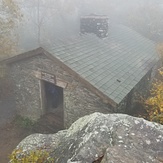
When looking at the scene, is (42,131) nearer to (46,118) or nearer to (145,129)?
(46,118)

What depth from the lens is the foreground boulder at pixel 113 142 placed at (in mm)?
3771

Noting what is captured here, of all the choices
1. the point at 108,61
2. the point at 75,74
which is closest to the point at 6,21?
the point at 108,61

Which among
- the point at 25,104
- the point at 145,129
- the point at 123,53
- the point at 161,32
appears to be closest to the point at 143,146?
the point at 145,129

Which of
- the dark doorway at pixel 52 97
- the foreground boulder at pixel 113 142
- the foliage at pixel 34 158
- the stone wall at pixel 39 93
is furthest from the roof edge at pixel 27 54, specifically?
the foliage at pixel 34 158

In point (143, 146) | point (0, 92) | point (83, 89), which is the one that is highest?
point (143, 146)

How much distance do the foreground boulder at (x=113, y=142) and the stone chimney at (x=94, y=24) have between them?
9957 millimetres

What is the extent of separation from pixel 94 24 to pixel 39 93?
6000 mm

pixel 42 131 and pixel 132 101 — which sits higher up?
pixel 132 101

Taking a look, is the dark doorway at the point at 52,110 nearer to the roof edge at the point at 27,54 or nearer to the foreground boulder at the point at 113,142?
the roof edge at the point at 27,54

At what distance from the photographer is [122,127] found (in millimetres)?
4422

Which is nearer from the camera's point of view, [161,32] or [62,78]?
[62,78]

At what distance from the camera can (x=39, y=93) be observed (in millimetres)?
10914

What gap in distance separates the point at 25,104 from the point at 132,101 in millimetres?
5647

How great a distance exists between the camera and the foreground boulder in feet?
12.4
